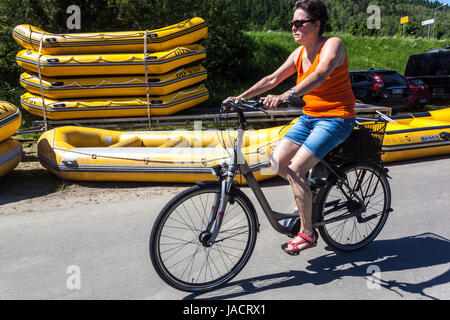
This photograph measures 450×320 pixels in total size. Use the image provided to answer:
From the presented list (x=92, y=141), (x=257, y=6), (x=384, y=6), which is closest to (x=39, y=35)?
(x=92, y=141)

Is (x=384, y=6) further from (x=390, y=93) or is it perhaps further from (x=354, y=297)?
(x=354, y=297)

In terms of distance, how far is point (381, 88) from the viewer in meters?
11.4

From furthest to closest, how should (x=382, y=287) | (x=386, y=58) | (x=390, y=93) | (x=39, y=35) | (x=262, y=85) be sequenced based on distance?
(x=386, y=58) → (x=390, y=93) → (x=39, y=35) → (x=262, y=85) → (x=382, y=287)

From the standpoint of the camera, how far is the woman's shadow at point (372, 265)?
316 cm

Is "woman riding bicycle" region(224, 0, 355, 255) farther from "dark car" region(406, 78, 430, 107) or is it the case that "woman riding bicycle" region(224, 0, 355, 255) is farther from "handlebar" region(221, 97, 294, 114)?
"dark car" region(406, 78, 430, 107)

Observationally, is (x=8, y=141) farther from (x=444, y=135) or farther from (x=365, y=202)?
(x=444, y=135)

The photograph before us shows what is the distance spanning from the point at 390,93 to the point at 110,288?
34.1 ft

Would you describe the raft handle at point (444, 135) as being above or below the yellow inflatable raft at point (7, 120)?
below

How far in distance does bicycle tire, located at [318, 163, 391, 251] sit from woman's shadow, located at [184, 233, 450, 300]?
132 mm

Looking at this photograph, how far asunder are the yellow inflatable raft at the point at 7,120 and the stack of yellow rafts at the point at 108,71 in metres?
2.76

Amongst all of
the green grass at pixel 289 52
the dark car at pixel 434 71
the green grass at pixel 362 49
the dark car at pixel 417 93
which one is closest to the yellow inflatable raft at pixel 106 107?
the green grass at pixel 289 52

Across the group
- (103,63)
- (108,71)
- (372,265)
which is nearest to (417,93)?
(108,71)

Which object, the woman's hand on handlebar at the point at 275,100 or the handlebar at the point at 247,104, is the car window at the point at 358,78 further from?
the woman's hand on handlebar at the point at 275,100

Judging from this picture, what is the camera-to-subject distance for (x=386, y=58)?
942 inches
